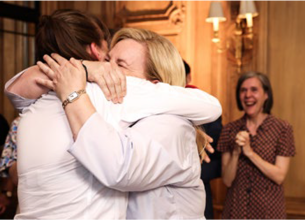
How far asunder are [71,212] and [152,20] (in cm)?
344

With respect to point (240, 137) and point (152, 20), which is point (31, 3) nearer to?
point (152, 20)

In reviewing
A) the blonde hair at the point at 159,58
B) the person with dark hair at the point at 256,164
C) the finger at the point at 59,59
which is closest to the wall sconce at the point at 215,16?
the person with dark hair at the point at 256,164

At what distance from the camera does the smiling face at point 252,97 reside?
133 inches

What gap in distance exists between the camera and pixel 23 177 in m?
1.39

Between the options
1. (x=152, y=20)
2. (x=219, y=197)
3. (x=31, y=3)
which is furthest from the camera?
(x=31, y=3)

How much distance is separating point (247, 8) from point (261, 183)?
1538 millimetres

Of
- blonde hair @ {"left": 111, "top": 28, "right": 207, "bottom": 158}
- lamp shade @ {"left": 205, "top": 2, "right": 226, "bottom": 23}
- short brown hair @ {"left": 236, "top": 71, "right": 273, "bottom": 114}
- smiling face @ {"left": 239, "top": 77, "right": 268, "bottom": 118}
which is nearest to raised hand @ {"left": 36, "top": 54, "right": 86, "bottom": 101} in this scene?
blonde hair @ {"left": 111, "top": 28, "right": 207, "bottom": 158}

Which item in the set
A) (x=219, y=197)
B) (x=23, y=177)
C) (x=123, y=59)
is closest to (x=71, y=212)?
(x=23, y=177)

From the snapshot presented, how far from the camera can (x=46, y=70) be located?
4.66ft

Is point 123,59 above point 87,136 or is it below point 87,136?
above

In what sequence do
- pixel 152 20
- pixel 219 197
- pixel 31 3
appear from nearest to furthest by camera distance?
pixel 219 197, pixel 152 20, pixel 31 3

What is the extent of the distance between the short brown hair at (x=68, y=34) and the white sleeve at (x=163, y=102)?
0.67 feet

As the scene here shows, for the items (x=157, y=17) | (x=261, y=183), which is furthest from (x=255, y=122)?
(x=157, y=17)

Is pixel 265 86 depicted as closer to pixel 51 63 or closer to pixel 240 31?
pixel 240 31
